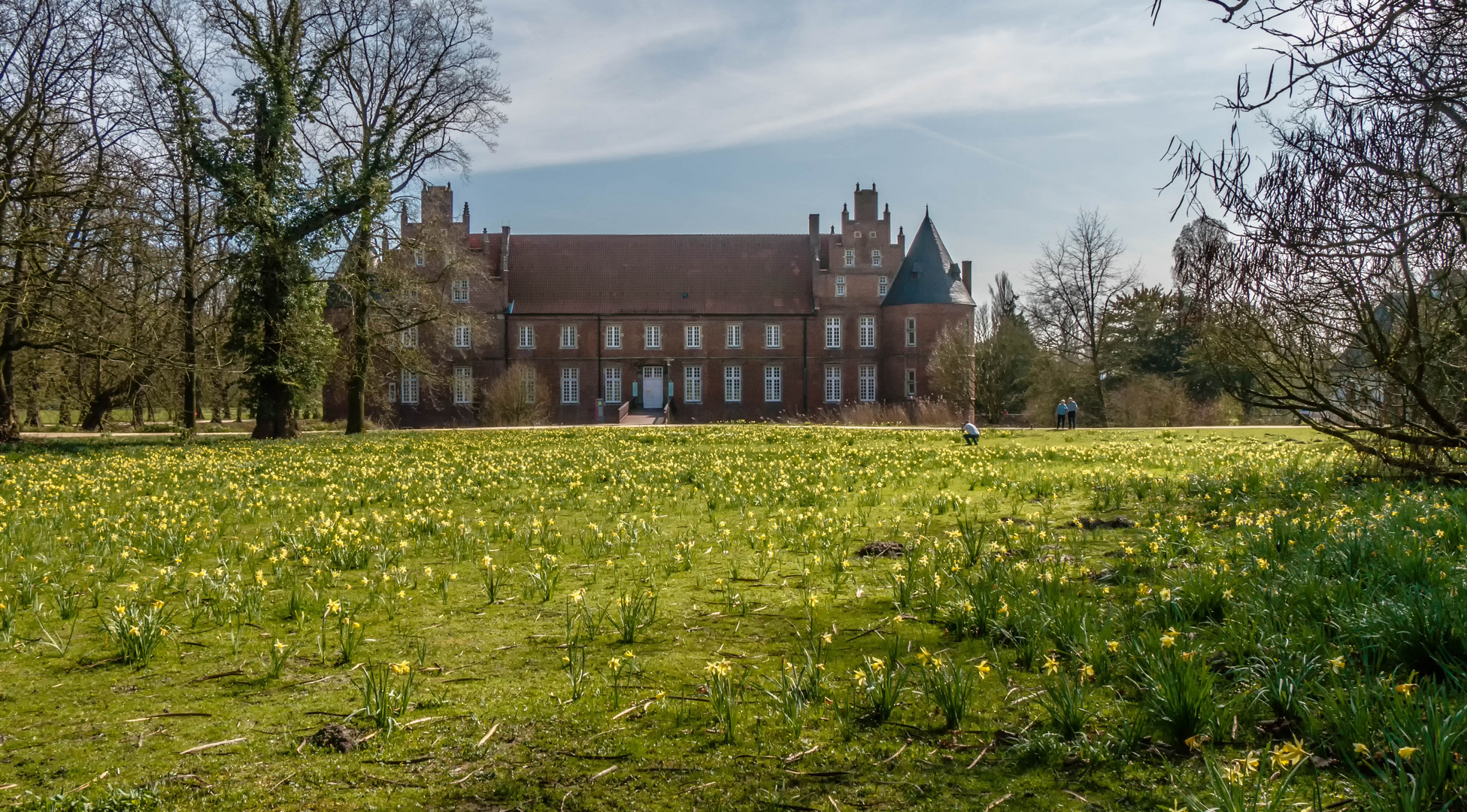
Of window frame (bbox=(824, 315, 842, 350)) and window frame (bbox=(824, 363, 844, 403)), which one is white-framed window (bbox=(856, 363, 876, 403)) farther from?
window frame (bbox=(824, 315, 842, 350))

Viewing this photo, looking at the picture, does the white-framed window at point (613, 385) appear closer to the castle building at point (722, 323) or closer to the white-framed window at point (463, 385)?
the castle building at point (722, 323)

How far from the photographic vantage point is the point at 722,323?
5706 cm

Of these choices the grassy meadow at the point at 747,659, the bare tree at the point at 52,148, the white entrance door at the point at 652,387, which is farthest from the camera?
the white entrance door at the point at 652,387

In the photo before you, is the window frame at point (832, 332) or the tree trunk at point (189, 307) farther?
the window frame at point (832, 332)

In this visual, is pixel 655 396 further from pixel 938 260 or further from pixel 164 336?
pixel 164 336

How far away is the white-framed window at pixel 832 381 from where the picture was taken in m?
57.1

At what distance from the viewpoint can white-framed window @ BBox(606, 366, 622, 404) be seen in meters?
56.4

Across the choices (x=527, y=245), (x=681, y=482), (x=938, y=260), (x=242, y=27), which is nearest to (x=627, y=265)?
(x=527, y=245)

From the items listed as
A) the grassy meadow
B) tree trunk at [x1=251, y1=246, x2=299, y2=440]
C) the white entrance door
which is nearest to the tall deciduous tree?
tree trunk at [x1=251, y1=246, x2=299, y2=440]

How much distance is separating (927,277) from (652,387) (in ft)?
57.4

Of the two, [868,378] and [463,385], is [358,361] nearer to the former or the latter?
[463,385]

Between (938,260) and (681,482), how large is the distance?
1822 inches

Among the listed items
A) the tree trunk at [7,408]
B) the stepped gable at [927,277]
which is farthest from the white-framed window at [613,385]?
the tree trunk at [7,408]

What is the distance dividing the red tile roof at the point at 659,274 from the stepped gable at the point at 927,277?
225 inches
